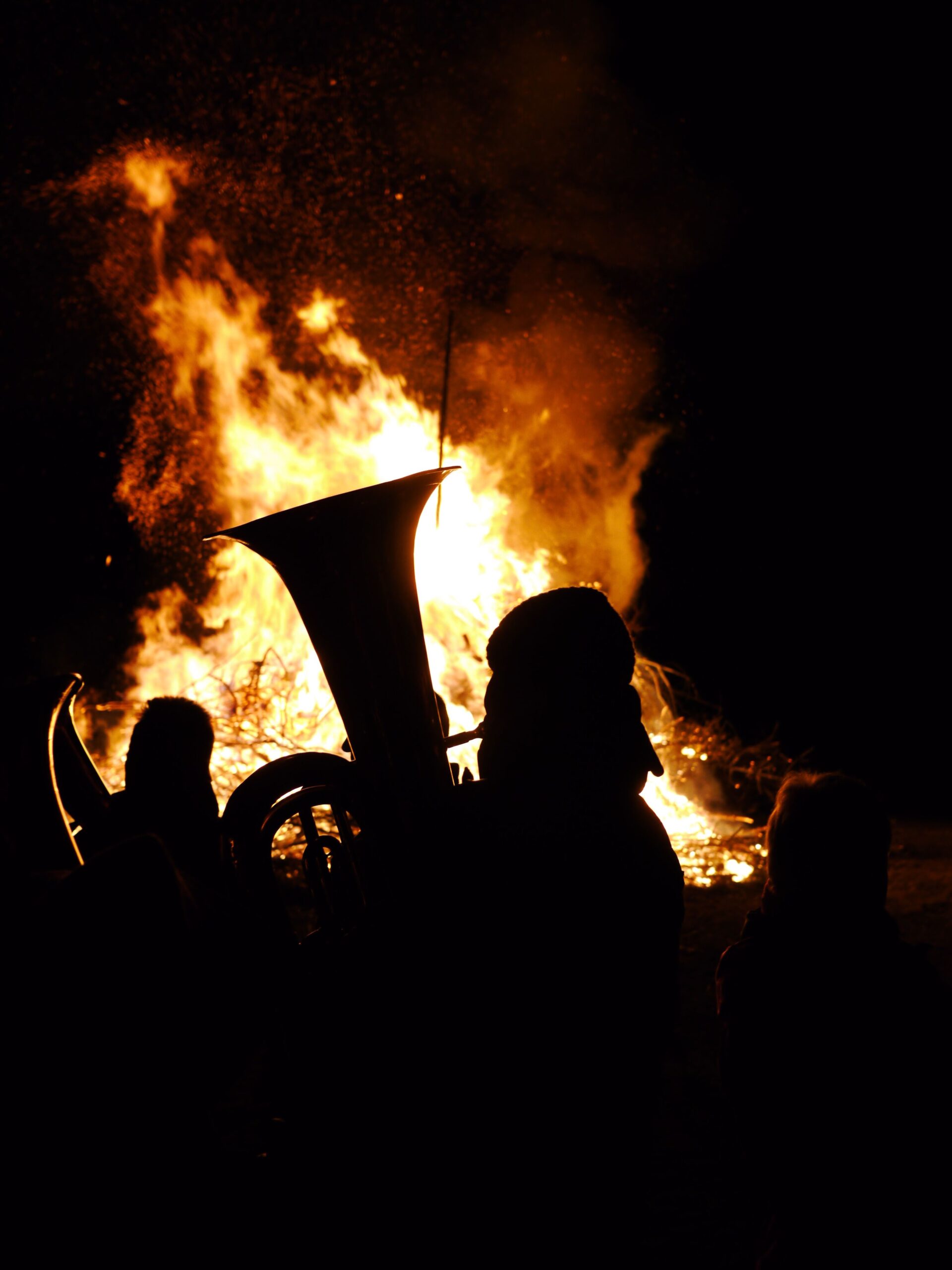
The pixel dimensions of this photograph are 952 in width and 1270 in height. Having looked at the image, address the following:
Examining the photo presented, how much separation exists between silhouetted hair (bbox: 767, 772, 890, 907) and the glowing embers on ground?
525 centimetres

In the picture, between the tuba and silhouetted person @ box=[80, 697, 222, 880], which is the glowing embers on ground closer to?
silhouetted person @ box=[80, 697, 222, 880]

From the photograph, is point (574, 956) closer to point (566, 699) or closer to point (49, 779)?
point (566, 699)

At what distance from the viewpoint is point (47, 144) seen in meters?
7.47

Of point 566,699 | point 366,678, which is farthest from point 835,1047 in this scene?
point 366,678

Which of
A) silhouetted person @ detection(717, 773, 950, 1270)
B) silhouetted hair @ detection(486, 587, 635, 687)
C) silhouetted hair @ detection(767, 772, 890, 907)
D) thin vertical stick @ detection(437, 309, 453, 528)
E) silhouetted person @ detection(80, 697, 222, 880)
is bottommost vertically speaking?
silhouetted person @ detection(717, 773, 950, 1270)

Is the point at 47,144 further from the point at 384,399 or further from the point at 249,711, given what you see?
the point at 249,711

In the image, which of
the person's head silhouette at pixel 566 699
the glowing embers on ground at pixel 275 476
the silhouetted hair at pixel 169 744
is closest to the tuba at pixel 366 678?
the person's head silhouette at pixel 566 699

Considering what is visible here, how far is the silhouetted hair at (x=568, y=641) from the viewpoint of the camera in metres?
1.58

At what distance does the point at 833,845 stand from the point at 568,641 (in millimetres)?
786

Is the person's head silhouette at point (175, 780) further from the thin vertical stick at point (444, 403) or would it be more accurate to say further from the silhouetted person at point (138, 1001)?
the silhouetted person at point (138, 1001)

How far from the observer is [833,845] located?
1723 millimetres

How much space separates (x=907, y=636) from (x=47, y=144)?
11.8m

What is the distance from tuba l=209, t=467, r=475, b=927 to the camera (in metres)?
2.00

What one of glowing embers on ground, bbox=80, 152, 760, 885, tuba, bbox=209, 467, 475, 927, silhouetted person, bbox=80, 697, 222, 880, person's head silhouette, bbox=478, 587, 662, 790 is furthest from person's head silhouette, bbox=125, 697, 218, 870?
glowing embers on ground, bbox=80, 152, 760, 885
